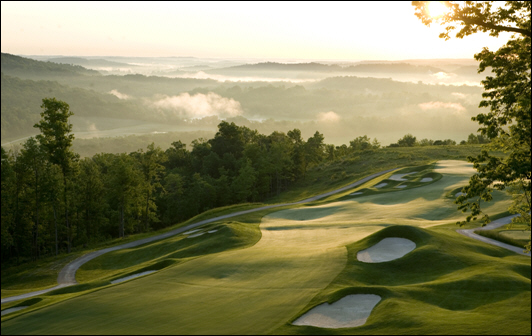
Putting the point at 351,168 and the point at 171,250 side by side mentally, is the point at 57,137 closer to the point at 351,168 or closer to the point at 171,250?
the point at 171,250

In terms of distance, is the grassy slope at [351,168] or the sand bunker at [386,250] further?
the grassy slope at [351,168]

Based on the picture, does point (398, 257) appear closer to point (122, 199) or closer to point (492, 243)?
point (492, 243)

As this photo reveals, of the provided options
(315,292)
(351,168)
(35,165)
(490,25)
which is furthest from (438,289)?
(351,168)

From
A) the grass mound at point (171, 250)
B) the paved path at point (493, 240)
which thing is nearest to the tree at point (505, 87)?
the paved path at point (493, 240)

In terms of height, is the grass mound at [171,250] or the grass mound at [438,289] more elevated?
the grass mound at [438,289]

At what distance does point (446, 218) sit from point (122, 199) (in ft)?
160

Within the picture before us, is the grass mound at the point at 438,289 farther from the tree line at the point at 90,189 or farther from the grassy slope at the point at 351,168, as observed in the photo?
the tree line at the point at 90,189

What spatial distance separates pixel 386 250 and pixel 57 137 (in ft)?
176

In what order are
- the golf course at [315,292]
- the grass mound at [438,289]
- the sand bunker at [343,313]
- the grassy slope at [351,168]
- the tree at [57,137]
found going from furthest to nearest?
the grassy slope at [351,168]
the tree at [57,137]
the sand bunker at [343,313]
the golf course at [315,292]
the grass mound at [438,289]

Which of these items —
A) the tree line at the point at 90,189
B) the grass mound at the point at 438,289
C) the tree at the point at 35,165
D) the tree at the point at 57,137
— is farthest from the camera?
the tree at the point at 57,137

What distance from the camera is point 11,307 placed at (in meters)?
26.4

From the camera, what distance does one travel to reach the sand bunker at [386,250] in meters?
28.5

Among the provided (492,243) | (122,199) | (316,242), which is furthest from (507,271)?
(122,199)

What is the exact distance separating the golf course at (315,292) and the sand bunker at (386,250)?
0.08 meters
